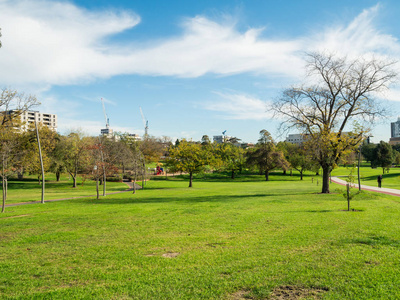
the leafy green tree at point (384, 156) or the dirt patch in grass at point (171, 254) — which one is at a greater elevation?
the leafy green tree at point (384, 156)

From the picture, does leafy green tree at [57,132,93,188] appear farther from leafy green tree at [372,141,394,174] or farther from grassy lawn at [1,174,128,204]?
leafy green tree at [372,141,394,174]

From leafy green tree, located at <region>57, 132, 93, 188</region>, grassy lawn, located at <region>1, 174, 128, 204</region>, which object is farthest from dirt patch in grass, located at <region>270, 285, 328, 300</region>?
leafy green tree, located at <region>57, 132, 93, 188</region>

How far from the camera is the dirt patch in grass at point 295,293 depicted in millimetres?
5309

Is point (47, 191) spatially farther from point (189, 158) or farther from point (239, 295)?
point (239, 295)

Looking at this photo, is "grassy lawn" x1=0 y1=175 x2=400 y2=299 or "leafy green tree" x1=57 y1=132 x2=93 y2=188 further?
"leafy green tree" x1=57 y1=132 x2=93 y2=188

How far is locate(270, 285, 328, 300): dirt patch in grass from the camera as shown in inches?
209

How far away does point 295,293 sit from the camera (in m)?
5.46

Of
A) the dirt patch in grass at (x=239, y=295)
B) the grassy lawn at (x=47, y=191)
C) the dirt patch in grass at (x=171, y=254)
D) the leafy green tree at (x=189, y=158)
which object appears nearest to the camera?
the dirt patch in grass at (x=239, y=295)

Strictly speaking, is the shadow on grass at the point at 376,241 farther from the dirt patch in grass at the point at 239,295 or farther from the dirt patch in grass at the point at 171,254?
the dirt patch in grass at the point at 171,254

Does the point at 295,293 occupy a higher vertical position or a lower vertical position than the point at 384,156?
lower

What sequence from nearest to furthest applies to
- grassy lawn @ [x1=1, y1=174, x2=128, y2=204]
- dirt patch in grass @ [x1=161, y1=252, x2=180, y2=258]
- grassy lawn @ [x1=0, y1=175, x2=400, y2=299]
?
grassy lawn @ [x1=0, y1=175, x2=400, y2=299]
dirt patch in grass @ [x1=161, y1=252, x2=180, y2=258]
grassy lawn @ [x1=1, y1=174, x2=128, y2=204]

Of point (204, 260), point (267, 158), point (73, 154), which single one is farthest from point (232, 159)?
point (204, 260)

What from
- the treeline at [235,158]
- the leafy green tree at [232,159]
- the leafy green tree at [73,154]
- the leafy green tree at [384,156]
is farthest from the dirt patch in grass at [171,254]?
the leafy green tree at [384,156]

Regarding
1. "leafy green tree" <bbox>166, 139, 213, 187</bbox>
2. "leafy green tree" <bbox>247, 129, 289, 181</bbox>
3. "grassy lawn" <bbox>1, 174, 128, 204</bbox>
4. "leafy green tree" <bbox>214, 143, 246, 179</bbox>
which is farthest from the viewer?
"leafy green tree" <bbox>214, 143, 246, 179</bbox>
